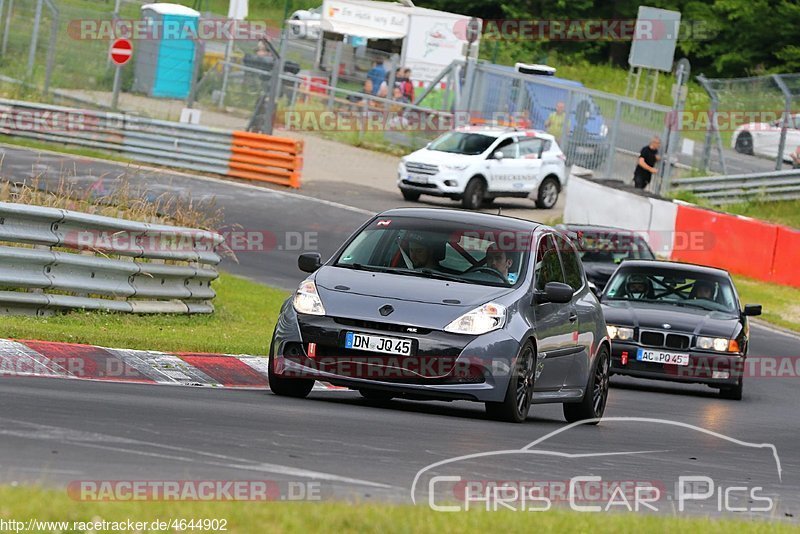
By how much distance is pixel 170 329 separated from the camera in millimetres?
15766

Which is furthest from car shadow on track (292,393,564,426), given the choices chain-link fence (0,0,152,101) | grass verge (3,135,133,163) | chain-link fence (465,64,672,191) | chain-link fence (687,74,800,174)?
chain-link fence (0,0,152,101)

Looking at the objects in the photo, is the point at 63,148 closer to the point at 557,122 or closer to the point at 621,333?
the point at 557,122

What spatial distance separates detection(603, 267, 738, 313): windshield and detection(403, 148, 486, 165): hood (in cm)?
1675

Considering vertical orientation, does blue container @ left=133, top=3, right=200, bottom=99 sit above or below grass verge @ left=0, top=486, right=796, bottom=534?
below

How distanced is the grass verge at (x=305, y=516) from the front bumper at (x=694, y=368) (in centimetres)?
1131

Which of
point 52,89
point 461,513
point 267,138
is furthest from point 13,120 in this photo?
point 461,513

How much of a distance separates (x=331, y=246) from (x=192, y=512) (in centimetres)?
2266

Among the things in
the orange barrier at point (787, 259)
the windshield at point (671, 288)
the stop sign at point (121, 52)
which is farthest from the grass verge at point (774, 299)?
the stop sign at point (121, 52)

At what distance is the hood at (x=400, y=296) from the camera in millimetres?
11328

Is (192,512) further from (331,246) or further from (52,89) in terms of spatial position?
(52,89)

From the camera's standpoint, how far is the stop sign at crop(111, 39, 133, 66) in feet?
124

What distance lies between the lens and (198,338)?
1537 cm

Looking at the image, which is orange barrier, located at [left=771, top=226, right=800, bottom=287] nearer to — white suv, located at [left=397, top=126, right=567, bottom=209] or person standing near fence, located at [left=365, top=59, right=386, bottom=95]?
white suv, located at [left=397, top=126, right=567, bottom=209]

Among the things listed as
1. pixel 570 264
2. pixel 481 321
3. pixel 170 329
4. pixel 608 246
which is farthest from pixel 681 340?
pixel 608 246
